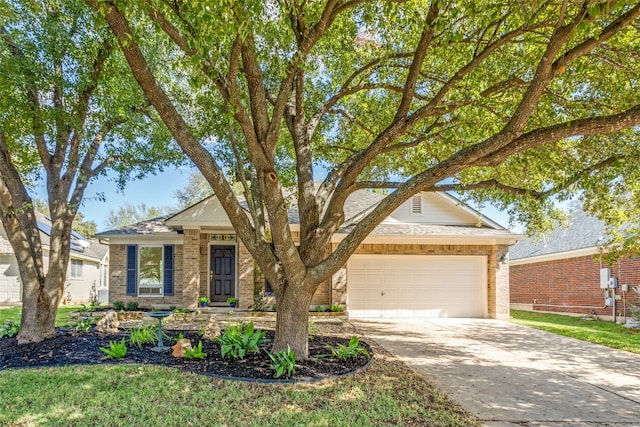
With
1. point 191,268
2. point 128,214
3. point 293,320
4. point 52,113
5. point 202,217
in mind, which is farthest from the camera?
point 128,214

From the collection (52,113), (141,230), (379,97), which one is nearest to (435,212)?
(379,97)

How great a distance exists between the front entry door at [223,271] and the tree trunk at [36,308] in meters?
6.78

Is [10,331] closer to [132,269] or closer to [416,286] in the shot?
[132,269]

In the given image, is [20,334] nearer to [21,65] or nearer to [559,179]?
[21,65]

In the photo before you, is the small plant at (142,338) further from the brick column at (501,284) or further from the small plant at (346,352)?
the brick column at (501,284)

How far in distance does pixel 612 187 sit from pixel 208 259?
38.6 ft

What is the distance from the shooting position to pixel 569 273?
1717 cm

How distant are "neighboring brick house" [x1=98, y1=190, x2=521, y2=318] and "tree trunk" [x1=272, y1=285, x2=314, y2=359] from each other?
24.5ft

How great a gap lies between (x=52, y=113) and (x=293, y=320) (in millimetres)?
5563

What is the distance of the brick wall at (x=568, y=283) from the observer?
14.8 m

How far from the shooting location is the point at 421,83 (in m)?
8.74

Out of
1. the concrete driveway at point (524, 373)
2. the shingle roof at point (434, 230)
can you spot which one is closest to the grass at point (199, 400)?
the concrete driveway at point (524, 373)

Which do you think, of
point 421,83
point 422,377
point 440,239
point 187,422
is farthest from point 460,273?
point 187,422

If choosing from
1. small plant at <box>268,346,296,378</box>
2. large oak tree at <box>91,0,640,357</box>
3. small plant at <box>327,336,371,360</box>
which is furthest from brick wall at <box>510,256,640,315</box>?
small plant at <box>268,346,296,378</box>
